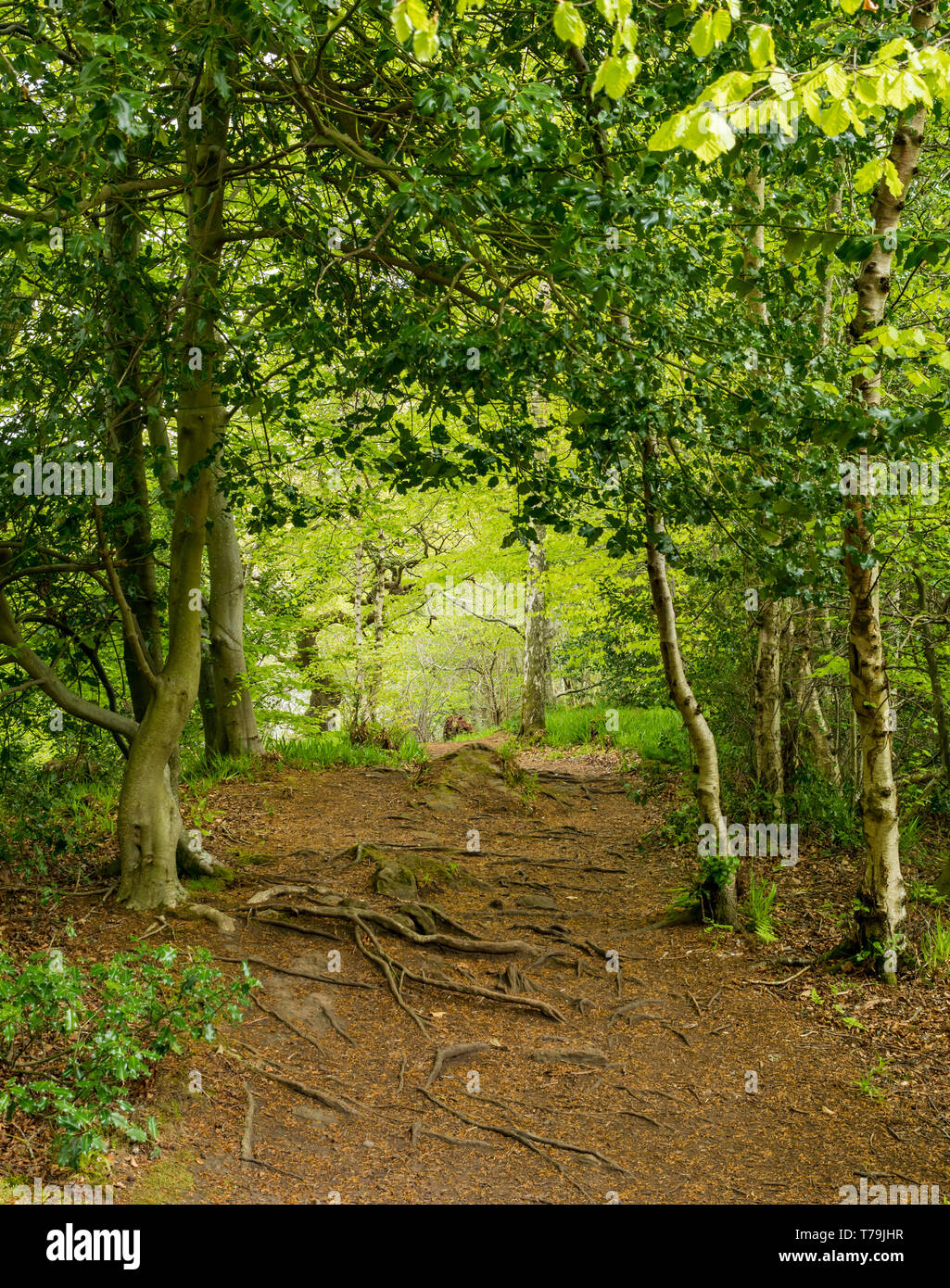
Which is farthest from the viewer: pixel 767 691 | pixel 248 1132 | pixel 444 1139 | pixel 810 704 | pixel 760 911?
pixel 810 704

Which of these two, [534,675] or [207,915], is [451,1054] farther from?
[534,675]

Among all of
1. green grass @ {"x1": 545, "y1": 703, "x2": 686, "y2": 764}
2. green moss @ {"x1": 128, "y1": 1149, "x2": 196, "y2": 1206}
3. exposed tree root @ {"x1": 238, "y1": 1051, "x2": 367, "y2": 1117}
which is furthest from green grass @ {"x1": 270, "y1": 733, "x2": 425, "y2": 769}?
green moss @ {"x1": 128, "y1": 1149, "x2": 196, "y2": 1206}

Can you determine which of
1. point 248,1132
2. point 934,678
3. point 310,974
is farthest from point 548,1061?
point 934,678

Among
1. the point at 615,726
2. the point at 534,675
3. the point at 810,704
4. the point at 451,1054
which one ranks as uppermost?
the point at 534,675

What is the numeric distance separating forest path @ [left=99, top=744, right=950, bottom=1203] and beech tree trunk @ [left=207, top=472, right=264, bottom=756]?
3343mm

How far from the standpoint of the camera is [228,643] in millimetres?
11992

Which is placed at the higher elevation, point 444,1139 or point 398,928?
point 398,928

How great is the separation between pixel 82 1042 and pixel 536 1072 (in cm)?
283

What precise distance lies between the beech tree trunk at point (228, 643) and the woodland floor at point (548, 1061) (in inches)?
123

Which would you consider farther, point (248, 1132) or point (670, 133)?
point (248, 1132)

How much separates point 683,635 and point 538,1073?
6134 mm

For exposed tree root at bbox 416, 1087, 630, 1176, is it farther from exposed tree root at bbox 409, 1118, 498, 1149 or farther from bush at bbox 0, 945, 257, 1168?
bush at bbox 0, 945, 257, 1168

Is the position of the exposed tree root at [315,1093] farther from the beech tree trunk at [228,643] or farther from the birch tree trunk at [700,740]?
the beech tree trunk at [228,643]
